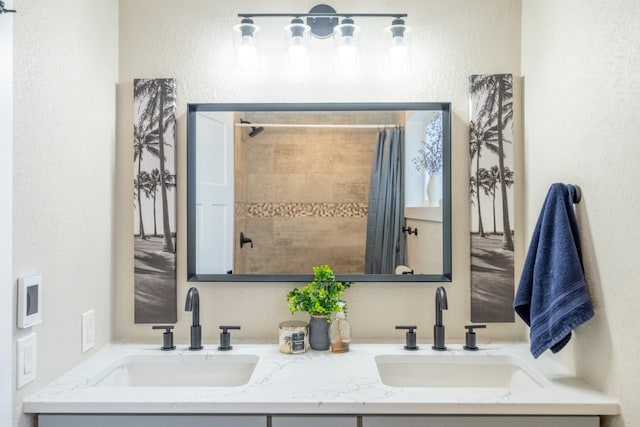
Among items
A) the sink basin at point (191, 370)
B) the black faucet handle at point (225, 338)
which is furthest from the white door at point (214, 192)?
the sink basin at point (191, 370)

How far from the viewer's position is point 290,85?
1878 mm

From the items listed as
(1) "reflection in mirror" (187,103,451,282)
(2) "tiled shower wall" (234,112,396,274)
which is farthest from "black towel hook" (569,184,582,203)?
(2) "tiled shower wall" (234,112,396,274)

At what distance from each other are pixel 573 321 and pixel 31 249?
148 cm

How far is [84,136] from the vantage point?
5.25ft

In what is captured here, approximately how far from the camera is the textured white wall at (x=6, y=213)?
117 cm

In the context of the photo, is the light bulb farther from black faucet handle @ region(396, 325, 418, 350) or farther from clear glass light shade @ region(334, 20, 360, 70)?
black faucet handle @ region(396, 325, 418, 350)

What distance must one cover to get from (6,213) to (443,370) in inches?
55.1

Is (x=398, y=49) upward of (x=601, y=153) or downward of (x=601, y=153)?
upward

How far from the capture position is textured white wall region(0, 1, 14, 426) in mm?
1165

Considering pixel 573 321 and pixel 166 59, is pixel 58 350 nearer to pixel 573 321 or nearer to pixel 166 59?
pixel 166 59

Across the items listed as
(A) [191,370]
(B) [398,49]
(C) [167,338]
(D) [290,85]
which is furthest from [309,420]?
(B) [398,49]

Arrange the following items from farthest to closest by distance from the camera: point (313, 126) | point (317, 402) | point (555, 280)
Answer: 1. point (313, 126)
2. point (555, 280)
3. point (317, 402)

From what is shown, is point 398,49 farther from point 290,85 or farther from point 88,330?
point 88,330

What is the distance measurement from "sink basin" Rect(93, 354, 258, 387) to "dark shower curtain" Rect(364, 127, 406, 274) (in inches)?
22.7
